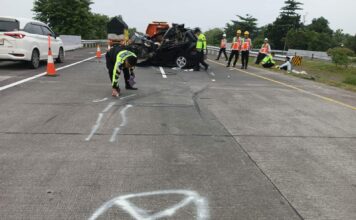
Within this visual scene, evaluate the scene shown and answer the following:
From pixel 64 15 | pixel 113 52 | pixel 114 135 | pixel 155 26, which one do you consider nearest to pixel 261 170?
pixel 114 135

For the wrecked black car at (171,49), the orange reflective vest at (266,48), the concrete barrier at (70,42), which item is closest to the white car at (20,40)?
the wrecked black car at (171,49)

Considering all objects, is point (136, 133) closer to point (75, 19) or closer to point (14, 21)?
point (14, 21)

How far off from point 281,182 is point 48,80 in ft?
29.5

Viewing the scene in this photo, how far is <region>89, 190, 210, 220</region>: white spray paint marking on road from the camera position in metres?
3.52

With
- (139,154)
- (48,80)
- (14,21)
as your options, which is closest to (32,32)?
(14,21)

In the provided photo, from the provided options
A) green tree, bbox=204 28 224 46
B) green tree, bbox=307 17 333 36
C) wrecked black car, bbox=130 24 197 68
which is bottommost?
green tree, bbox=204 28 224 46

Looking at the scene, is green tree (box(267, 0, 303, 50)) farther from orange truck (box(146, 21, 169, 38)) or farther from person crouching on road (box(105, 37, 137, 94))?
person crouching on road (box(105, 37, 137, 94))

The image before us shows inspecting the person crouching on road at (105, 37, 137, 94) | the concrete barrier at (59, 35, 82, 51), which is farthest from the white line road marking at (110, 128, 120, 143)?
the concrete barrier at (59, 35, 82, 51)

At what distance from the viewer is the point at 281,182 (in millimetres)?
4414

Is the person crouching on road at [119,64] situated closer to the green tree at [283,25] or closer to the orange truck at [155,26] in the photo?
the orange truck at [155,26]

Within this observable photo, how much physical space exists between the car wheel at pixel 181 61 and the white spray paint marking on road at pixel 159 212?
14.2 meters

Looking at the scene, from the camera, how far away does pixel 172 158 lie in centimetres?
504

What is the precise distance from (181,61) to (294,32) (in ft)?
240

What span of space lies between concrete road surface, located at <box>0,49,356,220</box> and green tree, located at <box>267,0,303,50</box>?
90721 millimetres
